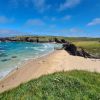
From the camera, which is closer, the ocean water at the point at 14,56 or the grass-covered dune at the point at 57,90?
the grass-covered dune at the point at 57,90

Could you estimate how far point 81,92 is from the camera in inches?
470

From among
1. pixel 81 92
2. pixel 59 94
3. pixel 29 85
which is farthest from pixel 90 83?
pixel 29 85

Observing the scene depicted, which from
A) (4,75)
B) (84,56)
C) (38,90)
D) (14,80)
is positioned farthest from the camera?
(84,56)

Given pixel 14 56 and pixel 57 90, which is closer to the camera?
pixel 57 90

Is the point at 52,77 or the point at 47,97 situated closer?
the point at 47,97

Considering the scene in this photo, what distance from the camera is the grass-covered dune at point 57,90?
36.9 ft

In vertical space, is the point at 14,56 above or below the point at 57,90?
below

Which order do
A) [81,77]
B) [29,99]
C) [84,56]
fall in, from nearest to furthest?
1. [29,99]
2. [81,77]
3. [84,56]

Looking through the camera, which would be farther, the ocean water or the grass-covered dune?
the ocean water

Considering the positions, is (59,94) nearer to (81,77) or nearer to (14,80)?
(81,77)

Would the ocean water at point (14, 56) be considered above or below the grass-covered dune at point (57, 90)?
below

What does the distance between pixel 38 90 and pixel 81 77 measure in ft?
11.7

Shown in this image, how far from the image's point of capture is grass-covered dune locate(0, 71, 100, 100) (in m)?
11.2

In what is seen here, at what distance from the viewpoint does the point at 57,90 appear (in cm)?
1186
